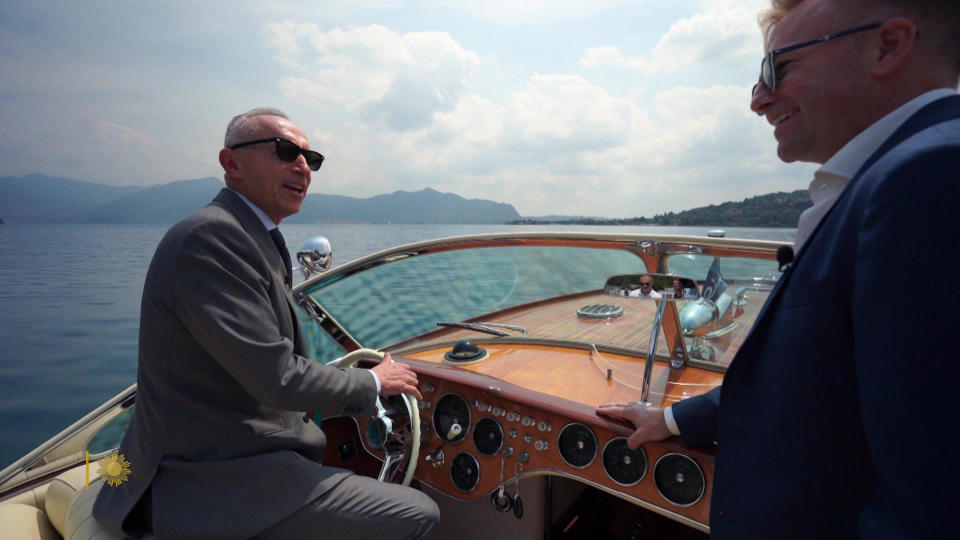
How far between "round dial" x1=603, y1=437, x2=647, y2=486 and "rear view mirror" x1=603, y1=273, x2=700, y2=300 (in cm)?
51

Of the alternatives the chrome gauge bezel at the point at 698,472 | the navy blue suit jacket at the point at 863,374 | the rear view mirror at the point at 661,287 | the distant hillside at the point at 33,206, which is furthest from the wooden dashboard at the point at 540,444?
the distant hillside at the point at 33,206

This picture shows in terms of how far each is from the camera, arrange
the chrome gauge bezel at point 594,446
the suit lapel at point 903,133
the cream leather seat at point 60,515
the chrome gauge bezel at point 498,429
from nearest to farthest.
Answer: the suit lapel at point 903,133 < the cream leather seat at point 60,515 < the chrome gauge bezel at point 594,446 < the chrome gauge bezel at point 498,429

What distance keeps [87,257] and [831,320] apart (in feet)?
45.5

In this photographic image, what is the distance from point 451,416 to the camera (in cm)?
189

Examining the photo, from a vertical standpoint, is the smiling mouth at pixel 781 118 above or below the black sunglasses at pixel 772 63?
below

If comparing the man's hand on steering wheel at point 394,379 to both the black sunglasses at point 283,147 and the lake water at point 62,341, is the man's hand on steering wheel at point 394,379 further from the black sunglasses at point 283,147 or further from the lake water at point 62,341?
the lake water at point 62,341

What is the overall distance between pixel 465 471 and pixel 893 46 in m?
1.81

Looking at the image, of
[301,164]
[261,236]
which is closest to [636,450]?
[261,236]

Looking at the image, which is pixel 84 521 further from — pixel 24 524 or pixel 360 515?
pixel 360 515

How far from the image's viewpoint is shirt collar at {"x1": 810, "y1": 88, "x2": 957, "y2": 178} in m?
0.57

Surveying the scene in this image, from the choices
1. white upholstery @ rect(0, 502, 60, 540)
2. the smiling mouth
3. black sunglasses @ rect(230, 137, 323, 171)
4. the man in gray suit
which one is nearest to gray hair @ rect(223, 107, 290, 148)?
black sunglasses @ rect(230, 137, 323, 171)

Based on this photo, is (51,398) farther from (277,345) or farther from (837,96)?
(837,96)

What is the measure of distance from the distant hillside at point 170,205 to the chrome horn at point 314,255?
4.56m

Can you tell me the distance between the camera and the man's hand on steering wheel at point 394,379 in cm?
155
